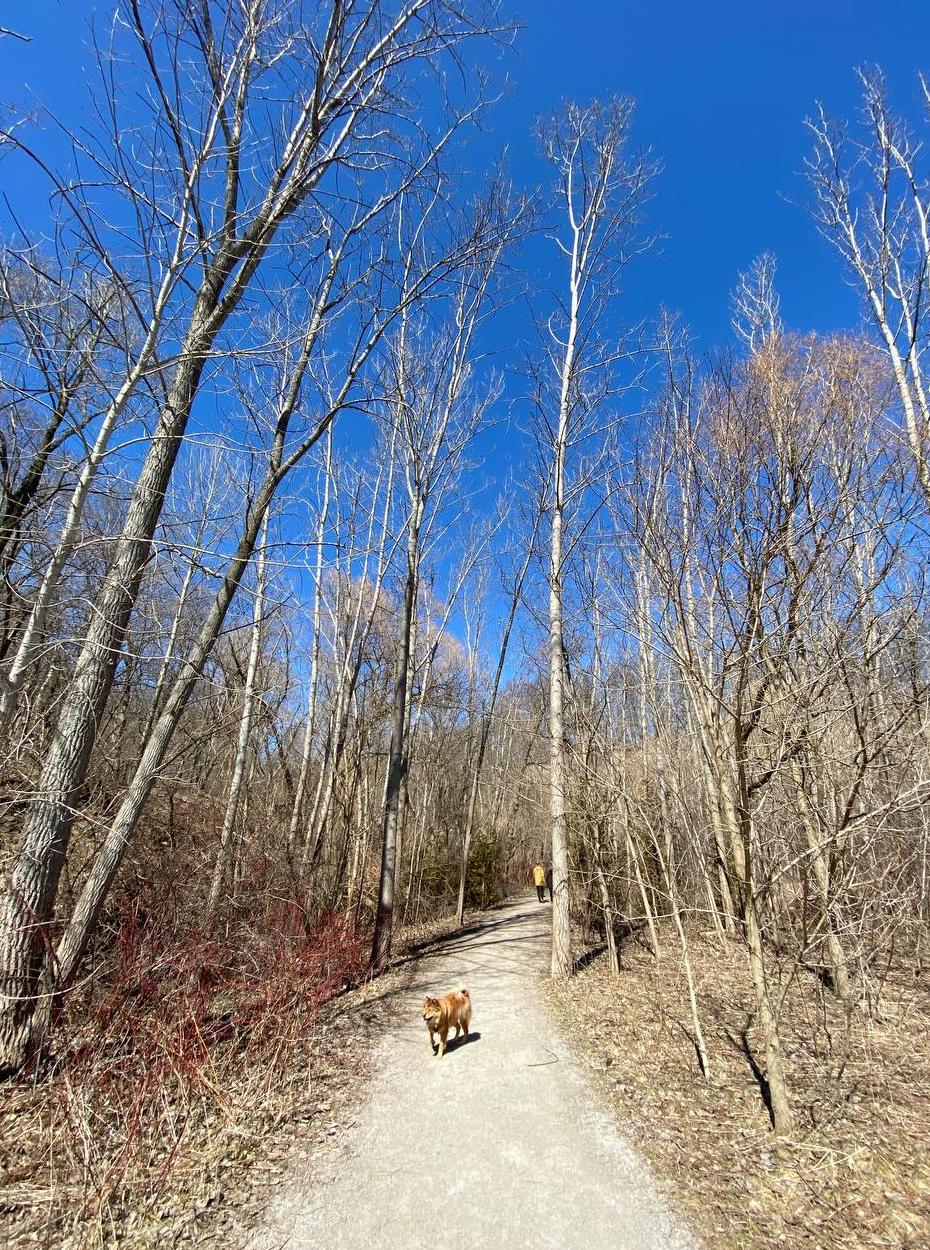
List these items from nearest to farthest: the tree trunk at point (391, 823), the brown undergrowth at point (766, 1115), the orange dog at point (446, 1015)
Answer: the brown undergrowth at point (766, 1115) → the orange dog at point (446, 1015) → the tree trunk at point (391, 823)

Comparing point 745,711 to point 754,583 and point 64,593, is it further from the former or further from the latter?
point 64,593

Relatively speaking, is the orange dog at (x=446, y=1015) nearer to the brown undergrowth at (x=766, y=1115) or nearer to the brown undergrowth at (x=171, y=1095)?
the brown undergrowth at (x=171, y=1095)

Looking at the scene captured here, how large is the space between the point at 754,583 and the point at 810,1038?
184 inches

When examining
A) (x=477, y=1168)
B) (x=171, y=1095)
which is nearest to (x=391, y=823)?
(x=171, y=1095)

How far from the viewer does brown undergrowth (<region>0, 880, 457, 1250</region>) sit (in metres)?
2.86

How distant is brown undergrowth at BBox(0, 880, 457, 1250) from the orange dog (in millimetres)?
707

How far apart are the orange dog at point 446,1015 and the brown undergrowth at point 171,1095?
0.71 m

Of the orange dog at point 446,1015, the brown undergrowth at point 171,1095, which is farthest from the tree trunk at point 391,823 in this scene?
the orange dog at point 446,1015

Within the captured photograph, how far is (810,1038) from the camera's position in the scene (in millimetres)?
5027

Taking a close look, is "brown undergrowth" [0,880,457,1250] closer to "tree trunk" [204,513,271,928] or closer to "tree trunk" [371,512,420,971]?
"tree trunk" [204,513,271,928]

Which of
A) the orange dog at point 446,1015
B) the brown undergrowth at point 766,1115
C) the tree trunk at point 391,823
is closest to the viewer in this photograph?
the brown undergrowth at point 766,1115

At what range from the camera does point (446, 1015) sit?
5.04 m

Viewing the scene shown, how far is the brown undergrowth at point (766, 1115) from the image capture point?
2816mm

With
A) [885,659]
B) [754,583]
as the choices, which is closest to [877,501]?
[754,583]
